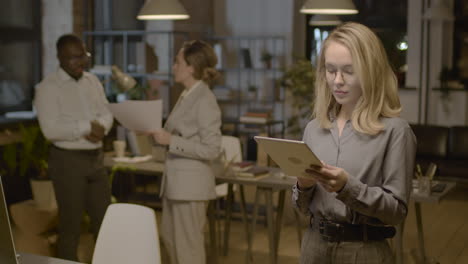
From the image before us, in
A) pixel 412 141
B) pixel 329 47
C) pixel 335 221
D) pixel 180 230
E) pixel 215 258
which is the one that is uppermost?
pixel 329 47

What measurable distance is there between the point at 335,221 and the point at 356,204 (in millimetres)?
154

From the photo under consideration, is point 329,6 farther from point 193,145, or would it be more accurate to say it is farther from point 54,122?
point 54,122

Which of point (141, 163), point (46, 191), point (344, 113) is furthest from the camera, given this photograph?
point (141, 163)

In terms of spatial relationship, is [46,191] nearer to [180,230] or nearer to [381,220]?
[180,230]

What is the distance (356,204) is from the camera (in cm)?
209

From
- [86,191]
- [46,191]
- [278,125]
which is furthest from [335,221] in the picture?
[278,125]

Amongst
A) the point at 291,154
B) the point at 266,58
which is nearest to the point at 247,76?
the point at 266,58

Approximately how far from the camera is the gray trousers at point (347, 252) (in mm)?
2191

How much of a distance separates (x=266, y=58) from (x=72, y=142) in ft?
18.0

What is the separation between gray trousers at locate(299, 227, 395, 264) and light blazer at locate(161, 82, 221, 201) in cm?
193

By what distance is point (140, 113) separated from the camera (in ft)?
13.5

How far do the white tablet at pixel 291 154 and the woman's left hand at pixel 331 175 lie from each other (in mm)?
18

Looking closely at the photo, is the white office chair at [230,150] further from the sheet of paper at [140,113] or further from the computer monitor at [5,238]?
the computer monitor at [5,238]

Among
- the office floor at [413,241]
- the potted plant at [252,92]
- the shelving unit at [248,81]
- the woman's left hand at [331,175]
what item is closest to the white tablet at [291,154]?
the woman's left hand at [331,175]
